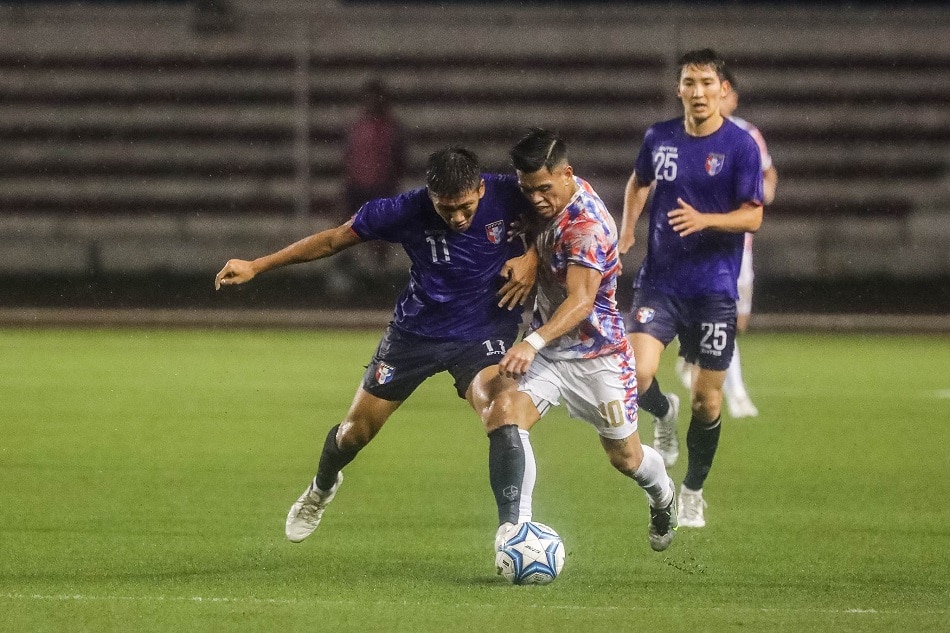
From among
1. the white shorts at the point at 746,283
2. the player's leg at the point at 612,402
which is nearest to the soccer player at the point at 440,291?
the player's leg at the point at 612,402

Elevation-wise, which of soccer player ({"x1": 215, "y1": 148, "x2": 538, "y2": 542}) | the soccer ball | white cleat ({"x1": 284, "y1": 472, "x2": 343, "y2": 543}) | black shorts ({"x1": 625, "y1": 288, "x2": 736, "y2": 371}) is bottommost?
white cleat ({"x1": 284, "y1": 472, "x2": 343, "y2": 543})

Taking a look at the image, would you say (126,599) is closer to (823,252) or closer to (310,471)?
(310,471)

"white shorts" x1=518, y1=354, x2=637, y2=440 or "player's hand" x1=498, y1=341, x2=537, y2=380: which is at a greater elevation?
"player's hand" x1=498, y1=341, x2=537, y2=380

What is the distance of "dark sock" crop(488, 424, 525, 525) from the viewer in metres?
6.86

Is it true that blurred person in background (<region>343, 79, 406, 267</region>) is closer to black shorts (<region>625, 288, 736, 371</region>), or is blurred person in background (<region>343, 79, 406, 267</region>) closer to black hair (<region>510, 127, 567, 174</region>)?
black shorts (<region>625, 288, 736, 371</region>)

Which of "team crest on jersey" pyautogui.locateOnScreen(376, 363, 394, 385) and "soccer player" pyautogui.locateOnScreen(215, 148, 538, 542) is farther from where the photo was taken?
"team crest on jersey" pyautogui.locateOnScreen(376, 363, 394, 385)

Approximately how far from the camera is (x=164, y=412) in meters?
12.2

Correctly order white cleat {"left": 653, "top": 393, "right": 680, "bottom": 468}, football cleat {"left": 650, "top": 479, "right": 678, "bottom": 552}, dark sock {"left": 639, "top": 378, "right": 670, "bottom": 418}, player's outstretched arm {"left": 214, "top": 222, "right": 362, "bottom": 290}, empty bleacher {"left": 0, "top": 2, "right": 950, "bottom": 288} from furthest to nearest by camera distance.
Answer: empty bleacher {"left": 0, "top": 2, "right": 950, "bottom": 288}
white cleat {"left": 653, "top": 393, "right": 680, "bottom": 468}
dark sock {"left": 639, "top": 378, "right": 670, "bottom": 418}
football cleat {"left": 650, "top": 479, "right": 678, "bottom": 552}
player's outstretched arm {"left": 214, "top": 222, "right": 362, "bottom": 290}

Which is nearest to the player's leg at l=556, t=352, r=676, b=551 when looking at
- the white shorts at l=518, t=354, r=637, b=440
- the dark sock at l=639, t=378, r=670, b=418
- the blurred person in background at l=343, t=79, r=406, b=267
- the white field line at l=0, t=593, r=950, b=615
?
the white shorts at l=518, t=354, r=637, b=440

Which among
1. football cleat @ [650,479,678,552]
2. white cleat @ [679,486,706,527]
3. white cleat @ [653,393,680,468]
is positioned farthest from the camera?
white cleat @ [653,393,680,468]

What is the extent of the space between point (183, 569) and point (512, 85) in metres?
16.9

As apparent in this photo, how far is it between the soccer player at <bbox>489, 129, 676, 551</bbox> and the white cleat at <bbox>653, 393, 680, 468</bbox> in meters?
1.88

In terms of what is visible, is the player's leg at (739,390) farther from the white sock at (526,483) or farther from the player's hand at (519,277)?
the white sock at (526,483)

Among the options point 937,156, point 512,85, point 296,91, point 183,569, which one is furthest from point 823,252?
point 183,569
